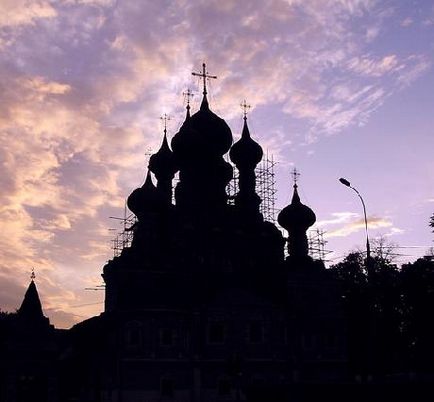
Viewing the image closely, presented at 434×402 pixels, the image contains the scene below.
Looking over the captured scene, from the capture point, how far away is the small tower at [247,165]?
56000 mm

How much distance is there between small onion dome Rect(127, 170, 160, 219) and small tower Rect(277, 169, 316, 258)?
10.8 m

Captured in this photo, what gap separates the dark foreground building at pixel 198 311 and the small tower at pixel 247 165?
109 mm

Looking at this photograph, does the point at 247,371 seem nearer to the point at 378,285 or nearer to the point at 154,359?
the point at 154,359

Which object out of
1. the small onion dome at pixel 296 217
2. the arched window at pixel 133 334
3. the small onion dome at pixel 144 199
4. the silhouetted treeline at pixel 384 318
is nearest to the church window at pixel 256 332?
the arched window at pixel 133 334

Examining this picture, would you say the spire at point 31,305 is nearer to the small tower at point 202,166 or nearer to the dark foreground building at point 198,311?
the dark foreground building at point 198,311

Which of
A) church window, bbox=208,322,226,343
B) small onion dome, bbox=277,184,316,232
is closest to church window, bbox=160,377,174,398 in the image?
church window, bbox=208,322,226,343

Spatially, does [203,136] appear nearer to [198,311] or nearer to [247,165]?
[247,165]

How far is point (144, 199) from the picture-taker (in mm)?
52688

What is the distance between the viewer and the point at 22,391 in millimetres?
39094

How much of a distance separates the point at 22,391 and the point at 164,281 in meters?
13.0

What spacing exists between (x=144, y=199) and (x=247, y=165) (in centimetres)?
1044

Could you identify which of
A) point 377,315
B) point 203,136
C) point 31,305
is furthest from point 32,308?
point 377,315

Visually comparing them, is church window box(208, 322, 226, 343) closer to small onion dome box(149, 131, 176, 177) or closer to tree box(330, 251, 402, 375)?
tree box(330, 251, 402, 375)

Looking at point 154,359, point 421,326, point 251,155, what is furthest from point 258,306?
point 251,155
